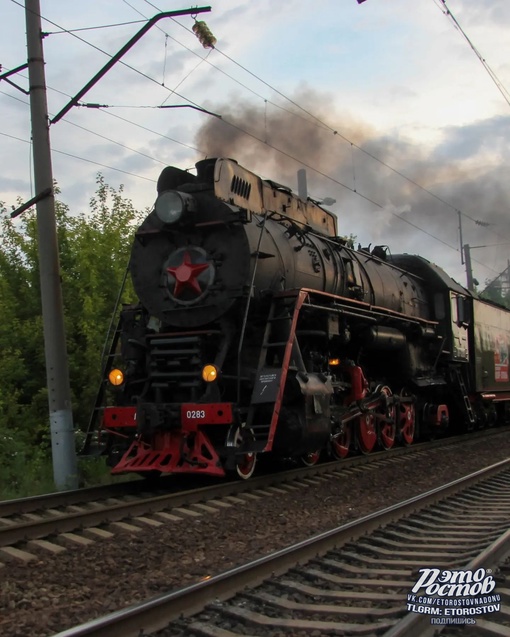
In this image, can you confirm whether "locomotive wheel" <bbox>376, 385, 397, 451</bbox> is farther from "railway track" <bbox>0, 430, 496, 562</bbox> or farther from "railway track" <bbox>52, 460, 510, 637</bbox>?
"railway track" <bbox>52, 460, 510, 637</bbox>

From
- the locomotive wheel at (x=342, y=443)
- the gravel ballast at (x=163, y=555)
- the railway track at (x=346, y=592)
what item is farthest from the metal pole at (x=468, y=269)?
the railway track at (x=346, y=592)

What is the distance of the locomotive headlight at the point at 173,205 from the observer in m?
8.44

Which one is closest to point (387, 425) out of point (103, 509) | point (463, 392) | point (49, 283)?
point (463, 392)

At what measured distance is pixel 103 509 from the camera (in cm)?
611

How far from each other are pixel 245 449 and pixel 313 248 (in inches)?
141

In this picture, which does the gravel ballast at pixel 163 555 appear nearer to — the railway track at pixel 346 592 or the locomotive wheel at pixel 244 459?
the railway track at pixel 346 592

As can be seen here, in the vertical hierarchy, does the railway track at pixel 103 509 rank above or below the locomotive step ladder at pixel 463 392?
below

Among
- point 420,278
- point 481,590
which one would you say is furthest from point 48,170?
point 420,278

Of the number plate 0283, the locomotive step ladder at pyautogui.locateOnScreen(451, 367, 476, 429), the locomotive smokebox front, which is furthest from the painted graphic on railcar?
the number plate 0283

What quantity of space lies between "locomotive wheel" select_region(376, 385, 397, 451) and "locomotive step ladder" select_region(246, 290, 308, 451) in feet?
11.3

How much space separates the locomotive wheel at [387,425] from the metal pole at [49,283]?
5.37 m

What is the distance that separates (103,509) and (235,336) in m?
2.91

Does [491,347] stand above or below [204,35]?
below

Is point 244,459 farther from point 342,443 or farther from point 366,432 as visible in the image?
point 366,432
